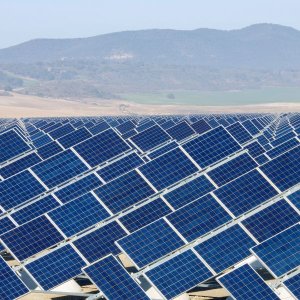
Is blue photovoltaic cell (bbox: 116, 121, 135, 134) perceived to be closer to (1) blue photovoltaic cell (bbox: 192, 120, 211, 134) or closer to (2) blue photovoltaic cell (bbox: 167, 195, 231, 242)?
(1) blue photovoltaic cell (bbox: 192, 120, 211, 134)

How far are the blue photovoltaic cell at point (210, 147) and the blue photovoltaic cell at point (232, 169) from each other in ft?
4.09

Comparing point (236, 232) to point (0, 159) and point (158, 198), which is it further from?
point (0, 159)

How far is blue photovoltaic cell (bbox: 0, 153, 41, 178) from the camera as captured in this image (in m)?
43.6

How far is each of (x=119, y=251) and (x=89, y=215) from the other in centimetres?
235

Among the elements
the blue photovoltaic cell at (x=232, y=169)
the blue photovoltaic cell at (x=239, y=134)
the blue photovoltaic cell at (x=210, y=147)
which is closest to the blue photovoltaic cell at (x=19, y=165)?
the blue photovoltaic cell at (x=210, y=147)

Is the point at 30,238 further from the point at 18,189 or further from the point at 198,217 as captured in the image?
the point at 18,189

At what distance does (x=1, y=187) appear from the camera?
38438 mm

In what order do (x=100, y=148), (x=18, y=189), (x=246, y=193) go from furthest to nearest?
(x=100, y=148) → (x=18, y=189) → (x=246, y=193)

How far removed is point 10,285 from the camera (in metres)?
27.9

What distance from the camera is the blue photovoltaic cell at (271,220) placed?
29.3m

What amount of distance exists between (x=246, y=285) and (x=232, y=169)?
32.7ft

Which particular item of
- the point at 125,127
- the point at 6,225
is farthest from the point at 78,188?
the point at 125,127

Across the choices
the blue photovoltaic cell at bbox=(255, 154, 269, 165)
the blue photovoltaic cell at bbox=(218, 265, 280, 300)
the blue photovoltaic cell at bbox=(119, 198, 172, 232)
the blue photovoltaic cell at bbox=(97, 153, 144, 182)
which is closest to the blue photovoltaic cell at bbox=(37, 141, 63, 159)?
the blue photovoltaic cell at bbox=(97, 153, 144, 182)

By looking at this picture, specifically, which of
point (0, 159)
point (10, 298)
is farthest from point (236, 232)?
point (0, 159)
